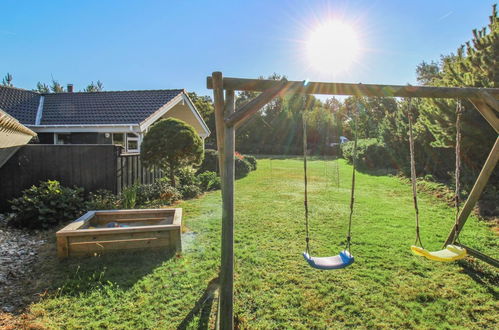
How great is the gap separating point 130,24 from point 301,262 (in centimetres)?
814

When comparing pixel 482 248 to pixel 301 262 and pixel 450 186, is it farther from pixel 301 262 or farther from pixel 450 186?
pixel 450 186

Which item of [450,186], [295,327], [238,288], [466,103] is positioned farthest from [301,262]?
[450,186]

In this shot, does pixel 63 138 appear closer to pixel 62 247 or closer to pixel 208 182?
pixel 208 182

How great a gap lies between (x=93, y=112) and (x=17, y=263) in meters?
9.04

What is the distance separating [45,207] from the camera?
5320mm

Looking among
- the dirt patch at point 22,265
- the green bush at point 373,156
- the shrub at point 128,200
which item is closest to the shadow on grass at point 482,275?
the dirt patch at point 22,265

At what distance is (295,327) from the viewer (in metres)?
2.57

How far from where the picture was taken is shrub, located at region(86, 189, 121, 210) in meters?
6.02

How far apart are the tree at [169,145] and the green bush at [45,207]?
228cm

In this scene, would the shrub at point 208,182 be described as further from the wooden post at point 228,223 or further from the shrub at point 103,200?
the wooden post at point 228,223

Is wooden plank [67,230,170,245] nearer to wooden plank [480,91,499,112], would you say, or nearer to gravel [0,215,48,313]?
gravel [0,215,48,313]

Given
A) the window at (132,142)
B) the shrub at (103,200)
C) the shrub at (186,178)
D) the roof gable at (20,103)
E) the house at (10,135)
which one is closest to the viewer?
the house at (10,135)

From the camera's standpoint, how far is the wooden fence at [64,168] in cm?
618

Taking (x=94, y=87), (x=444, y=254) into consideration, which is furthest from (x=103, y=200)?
(x=94, y=87)
